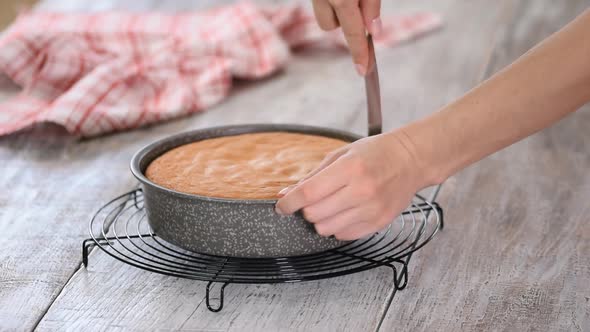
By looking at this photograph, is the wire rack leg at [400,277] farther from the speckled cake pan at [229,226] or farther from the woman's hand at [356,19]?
the woman's hand at [356,19]

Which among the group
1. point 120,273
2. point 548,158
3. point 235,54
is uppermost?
point 120,273

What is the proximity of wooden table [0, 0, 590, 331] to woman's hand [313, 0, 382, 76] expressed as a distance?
1.30 feet

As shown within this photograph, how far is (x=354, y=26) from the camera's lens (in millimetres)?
1537

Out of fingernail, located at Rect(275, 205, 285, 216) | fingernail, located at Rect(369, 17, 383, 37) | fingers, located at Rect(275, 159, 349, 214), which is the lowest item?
fingernail, located at Rect(275, 205, 285, 216)

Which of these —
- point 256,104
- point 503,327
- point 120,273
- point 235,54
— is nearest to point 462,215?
point 503,327

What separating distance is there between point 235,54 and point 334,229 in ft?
4.66

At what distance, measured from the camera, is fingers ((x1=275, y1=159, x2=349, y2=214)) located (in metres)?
1.25

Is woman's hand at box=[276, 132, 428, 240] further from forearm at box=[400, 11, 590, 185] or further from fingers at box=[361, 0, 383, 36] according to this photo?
fingers at box=[361, 0, 383, 36]

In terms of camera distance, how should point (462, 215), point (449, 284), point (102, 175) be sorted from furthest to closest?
point (102, 175), point (462, 215), point (449, 284)

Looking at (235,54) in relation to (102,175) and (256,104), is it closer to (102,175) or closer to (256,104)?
(256,104)

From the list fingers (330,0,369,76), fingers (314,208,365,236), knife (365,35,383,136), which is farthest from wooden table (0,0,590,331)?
fingers (330,0,369,76)

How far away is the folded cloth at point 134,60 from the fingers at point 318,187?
106 cm

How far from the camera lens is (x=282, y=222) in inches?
53.7

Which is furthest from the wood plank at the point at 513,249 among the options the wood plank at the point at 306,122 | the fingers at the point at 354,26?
the fingers at the point at 354,26
